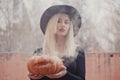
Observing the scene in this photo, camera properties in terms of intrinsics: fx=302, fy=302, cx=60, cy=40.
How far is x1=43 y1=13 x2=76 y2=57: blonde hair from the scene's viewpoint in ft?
7.71

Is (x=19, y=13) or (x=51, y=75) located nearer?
(x=51, y=75)

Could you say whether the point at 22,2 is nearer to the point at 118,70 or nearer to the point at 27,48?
the point at 27,48

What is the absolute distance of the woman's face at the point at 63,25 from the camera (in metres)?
2.37

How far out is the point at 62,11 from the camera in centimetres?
240

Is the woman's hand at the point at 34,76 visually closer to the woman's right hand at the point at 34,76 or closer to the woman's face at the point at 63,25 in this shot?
the woman's right hand at the point at 34,76

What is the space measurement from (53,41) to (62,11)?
25 centimetres

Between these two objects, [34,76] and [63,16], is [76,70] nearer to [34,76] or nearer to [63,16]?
[34,76]

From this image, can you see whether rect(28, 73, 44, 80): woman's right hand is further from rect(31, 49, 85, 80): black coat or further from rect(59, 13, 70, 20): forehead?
rect(59, 13, 70, 20): forehead

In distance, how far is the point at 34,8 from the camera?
8.00ft

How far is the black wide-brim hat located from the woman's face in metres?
0.04

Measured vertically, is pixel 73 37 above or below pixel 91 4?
below

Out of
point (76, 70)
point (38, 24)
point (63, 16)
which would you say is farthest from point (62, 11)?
point (76, 70)

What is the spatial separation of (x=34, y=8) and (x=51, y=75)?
1.85 ft

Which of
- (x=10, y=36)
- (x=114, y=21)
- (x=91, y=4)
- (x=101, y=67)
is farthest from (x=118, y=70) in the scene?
(x=10, y=36)
